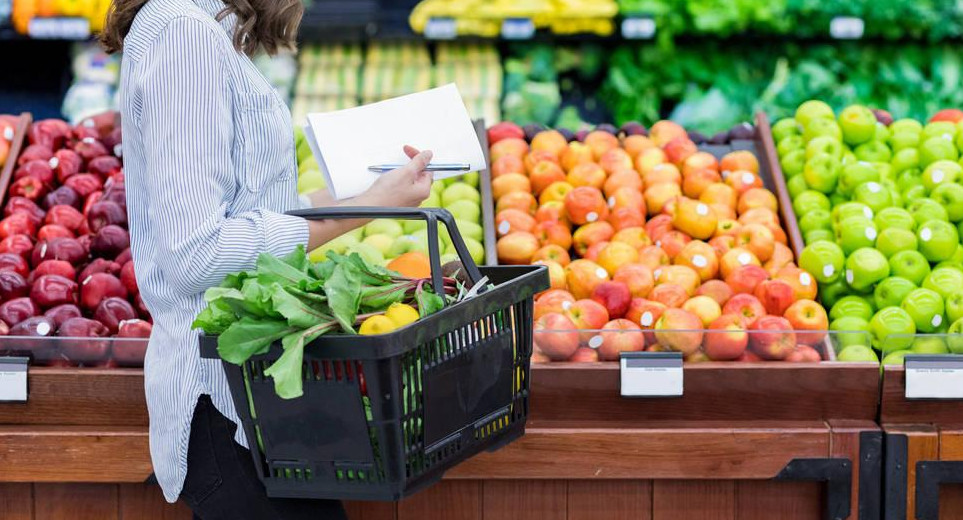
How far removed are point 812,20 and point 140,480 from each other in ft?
11.1

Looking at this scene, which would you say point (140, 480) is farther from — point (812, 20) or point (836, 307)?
point (812, 20)

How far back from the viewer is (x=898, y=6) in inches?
177

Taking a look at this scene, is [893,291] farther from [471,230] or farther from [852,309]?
[471,230]

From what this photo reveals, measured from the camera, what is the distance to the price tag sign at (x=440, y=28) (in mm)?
4547

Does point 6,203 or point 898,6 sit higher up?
point 898,6

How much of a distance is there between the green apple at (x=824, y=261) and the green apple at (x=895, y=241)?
0.10 meters

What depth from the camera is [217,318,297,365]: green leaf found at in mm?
1368

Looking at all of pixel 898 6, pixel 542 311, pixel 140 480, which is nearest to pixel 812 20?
pixel 898 6

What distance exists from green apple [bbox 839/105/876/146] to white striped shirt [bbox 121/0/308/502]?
6.84 feet

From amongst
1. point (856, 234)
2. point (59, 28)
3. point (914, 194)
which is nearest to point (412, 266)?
point (856, 234)

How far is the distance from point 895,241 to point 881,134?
2.19ft

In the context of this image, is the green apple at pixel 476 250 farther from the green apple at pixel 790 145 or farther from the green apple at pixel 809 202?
the green apple at pixel 790 145

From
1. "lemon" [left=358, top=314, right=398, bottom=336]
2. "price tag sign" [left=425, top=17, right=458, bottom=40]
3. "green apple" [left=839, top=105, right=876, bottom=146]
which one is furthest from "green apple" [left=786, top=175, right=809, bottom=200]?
"lemon" [left=358, top=314, right=398, bottom=336]

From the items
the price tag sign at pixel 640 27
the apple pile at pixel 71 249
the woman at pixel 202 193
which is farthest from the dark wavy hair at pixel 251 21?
the price tag sign at pixel 640 27
